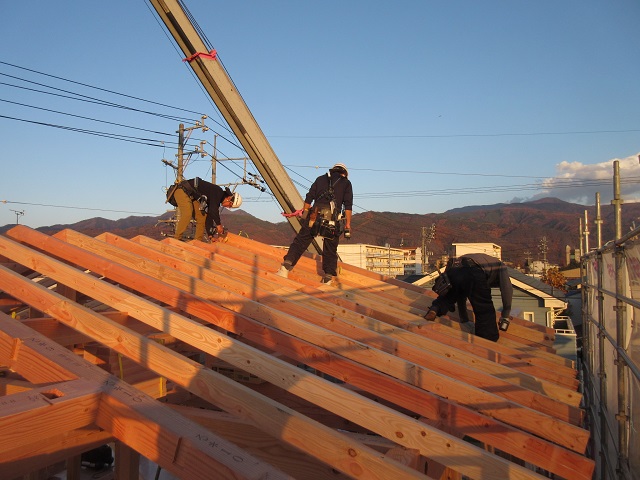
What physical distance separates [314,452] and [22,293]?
7.39ft

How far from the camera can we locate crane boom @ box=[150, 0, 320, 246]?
725 cm

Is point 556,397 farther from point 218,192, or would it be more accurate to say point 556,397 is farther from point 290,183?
point 290,183

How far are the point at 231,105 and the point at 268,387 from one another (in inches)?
209

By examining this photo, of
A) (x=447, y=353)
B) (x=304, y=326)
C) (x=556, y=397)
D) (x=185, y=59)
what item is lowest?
(x=556, y=397)

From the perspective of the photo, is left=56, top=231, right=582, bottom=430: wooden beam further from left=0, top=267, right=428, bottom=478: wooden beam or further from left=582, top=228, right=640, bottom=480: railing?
left=0, top=267, right=428, bottom=478: wooden beam

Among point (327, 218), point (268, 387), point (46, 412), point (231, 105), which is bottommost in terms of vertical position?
point (268, 387)

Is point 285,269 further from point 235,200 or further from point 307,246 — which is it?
point 235,200

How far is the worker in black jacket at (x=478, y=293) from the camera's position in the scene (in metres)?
4.46

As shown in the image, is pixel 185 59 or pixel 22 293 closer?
pixel 22 293

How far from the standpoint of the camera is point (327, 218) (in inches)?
204

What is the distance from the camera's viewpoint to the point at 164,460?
5.16 feet

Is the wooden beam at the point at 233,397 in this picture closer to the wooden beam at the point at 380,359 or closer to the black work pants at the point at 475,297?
the wooden beam at the point at 380,359

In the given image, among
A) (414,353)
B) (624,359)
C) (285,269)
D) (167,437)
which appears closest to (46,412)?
(167,437)

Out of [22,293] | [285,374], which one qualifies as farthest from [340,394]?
[22,293]
